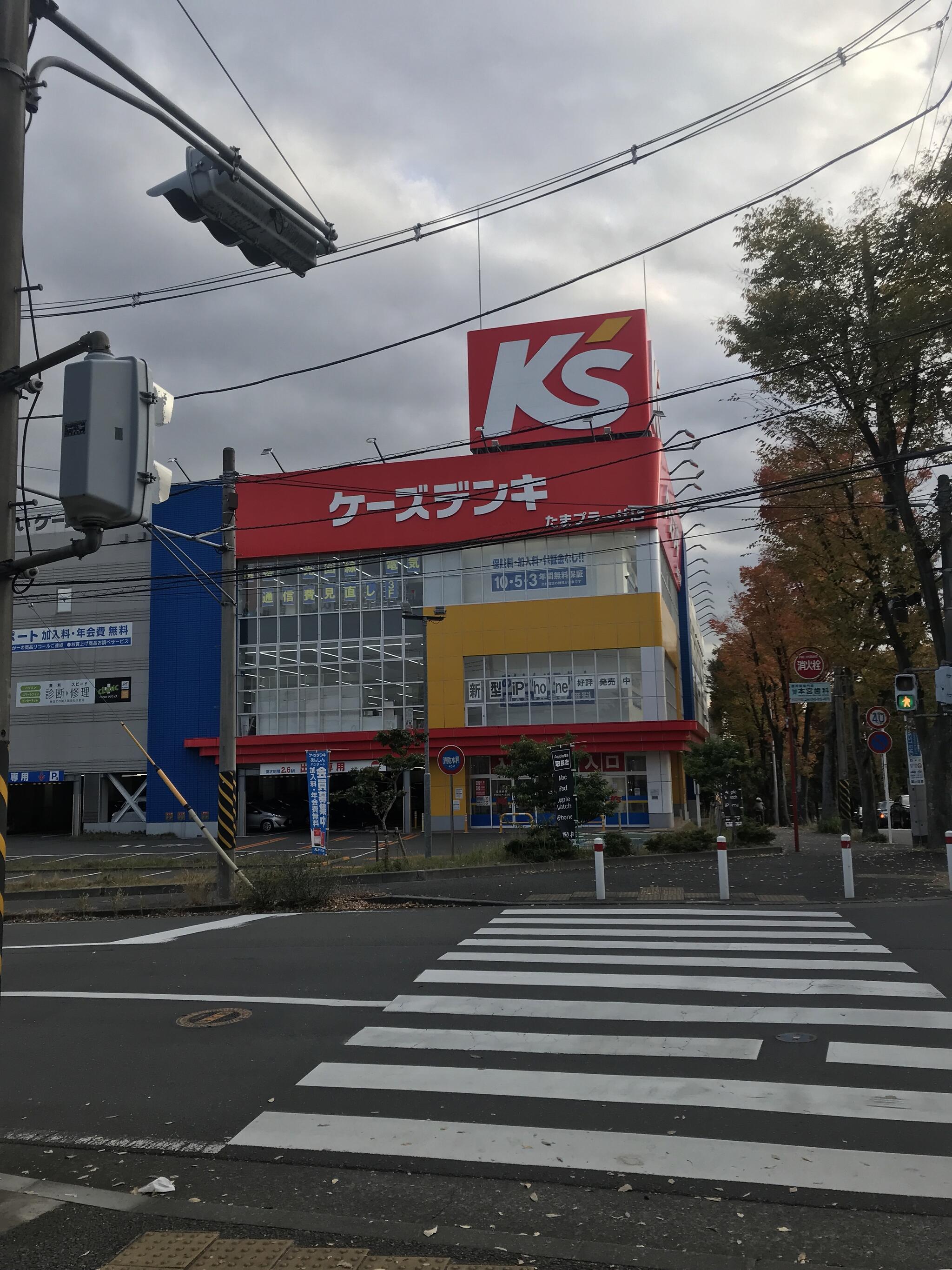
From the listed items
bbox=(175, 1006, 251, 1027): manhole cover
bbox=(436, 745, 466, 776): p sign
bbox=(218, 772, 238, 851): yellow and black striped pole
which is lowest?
bbox=(175, 1006, 251, 1027): manhole cover

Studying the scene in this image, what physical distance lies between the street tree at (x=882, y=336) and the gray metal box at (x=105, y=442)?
18.4 m

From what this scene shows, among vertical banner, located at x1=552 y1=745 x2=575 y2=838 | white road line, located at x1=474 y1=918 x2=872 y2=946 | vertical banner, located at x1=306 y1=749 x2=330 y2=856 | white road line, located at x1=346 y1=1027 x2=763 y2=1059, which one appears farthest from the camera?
vertical banner, located at x1=306 y1=749 x2=330 y2=856

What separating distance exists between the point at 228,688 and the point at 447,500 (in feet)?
72.1

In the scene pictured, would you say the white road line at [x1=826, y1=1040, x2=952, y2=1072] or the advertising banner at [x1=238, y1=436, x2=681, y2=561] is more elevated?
the advertising banner at [x1=238, y1=436, x2=681, y2=561]

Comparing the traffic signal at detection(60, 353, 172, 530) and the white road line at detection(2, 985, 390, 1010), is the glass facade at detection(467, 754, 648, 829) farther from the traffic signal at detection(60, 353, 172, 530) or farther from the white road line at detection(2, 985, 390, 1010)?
the traffic signal at detection(60, 353, 172, 530)

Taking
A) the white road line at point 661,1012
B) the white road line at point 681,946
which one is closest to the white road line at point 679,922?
the white road line at point 681,946

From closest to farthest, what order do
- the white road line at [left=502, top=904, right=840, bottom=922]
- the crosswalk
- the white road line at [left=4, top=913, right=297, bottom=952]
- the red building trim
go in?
the crosswalk → the white road line at [left=4, top=913, right=297, bottom=952] → the white road line at [left=502, top=904, right=840, bottom=922] → the red building trim

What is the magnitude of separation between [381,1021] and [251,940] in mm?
4800

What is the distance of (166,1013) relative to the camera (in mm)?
8484

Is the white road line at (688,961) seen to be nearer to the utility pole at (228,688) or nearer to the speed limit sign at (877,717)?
the utility pole at (228,688)

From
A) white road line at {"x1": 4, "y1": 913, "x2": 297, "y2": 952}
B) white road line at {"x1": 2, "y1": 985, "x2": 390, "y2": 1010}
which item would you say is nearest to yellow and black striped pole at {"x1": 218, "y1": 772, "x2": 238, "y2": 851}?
white road line at {"x1": 4, "y1": 913, "x2": 297, "y2": 952}

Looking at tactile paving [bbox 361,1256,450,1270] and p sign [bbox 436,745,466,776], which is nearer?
tactile paving [bbox 361,1256,450,1270]

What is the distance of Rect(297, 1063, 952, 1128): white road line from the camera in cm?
563

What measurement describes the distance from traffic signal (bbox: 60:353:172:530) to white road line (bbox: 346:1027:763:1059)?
468cm
